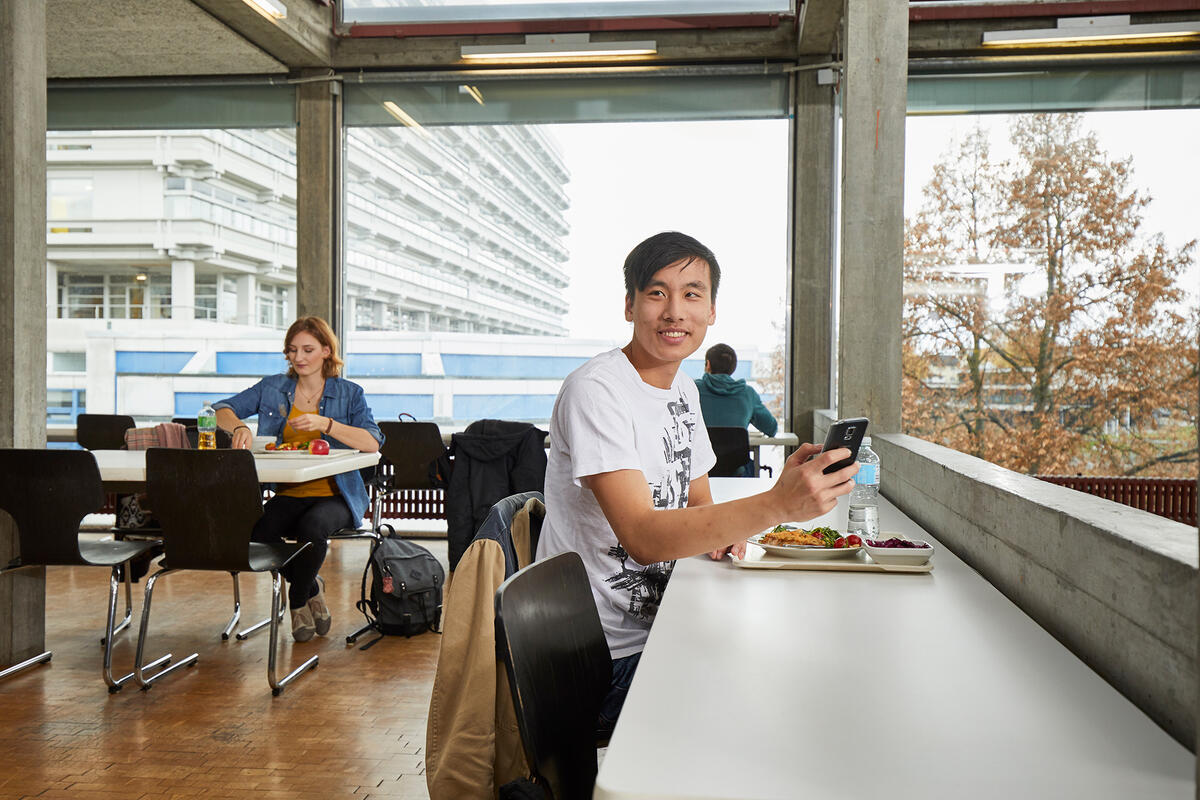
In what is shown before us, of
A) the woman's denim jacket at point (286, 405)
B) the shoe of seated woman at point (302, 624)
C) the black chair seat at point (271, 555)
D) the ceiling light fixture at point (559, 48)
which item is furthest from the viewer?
the ceiling light fixture at point (559, 48)

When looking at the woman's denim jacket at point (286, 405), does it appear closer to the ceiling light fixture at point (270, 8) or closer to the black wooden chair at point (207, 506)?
the black wooden chair at point (207, 506)

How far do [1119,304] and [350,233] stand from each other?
5799 mm

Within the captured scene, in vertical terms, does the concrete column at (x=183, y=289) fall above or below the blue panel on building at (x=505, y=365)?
above

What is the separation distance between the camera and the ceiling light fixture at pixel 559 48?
6453 millimetres

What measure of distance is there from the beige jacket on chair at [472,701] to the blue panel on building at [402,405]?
5.50 metres

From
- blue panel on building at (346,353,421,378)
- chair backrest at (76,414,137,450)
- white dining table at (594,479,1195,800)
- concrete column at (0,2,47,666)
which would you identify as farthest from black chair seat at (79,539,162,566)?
blue panel on building at (346,353,421,378)

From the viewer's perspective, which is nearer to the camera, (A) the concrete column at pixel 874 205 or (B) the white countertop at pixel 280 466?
(B) the white countertop at pixel 280 466

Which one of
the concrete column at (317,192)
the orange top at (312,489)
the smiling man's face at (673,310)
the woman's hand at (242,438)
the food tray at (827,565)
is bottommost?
the orange top at (312,489)

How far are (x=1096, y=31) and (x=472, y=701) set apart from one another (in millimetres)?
6541

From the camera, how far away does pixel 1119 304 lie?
22.4 feet

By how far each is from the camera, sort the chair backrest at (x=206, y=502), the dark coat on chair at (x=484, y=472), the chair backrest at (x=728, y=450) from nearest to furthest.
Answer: the chair backrest at (x=206, y=502) < the dark coat on chair at (x=484, y=472) < the chair backrest at (x=728, y=450)

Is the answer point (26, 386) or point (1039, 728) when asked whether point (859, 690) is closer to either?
point (1039, 728)

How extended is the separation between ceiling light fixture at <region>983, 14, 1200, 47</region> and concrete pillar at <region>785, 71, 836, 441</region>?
118 centimetres

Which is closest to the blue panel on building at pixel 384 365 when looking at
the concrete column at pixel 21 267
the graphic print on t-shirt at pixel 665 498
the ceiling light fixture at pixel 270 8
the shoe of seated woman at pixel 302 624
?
the ceiling light fixture at pixel 270 8
